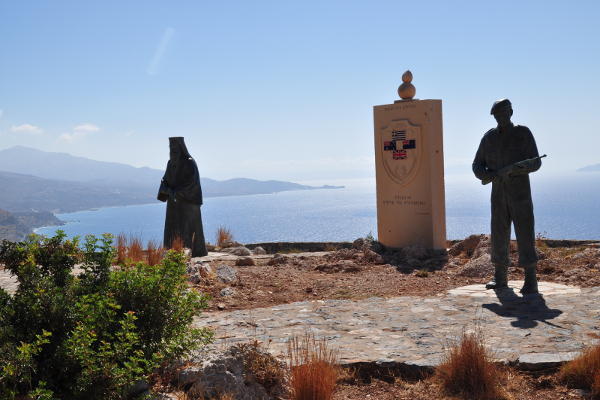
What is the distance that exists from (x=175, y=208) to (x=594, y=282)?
24.4 feet

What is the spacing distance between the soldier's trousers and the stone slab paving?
437 millimetres

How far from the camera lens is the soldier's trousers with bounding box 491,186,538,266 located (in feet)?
21.4

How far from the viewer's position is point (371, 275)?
9.09 metres

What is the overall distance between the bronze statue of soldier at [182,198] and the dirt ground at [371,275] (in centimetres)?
128

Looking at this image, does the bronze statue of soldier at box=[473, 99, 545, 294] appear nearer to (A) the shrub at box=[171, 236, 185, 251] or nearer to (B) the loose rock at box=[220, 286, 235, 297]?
(B) the loose rock at box=[220, 286, 235, 297]

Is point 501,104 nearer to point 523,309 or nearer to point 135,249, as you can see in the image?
point 523,309

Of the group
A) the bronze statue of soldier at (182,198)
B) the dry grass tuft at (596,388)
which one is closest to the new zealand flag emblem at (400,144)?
the bronze statue of soldier at (182,198)

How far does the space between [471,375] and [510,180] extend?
129 inches

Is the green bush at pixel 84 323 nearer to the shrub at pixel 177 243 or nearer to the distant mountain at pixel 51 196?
the shrub at pixel 177 243

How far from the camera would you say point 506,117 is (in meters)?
6.53

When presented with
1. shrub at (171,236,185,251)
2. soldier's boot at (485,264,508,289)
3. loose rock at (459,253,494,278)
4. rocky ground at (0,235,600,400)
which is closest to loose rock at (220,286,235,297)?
rocky ground at (0,235,600,400)

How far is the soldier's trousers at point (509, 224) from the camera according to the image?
6.53m

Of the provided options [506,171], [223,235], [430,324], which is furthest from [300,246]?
[430,324]

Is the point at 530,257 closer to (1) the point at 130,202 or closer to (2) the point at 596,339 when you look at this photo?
(2) the point at 596,339
